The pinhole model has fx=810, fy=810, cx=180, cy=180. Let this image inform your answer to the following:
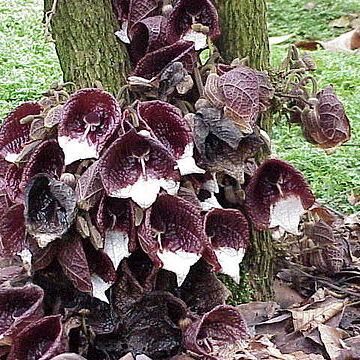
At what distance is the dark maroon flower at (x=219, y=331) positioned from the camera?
106 cm

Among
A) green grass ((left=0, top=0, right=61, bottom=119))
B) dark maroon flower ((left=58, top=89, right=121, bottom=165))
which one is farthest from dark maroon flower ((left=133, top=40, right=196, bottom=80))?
green grass ((left=0, top=0, right=61, bottom=119))

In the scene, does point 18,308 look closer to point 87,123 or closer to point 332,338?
point 87,123

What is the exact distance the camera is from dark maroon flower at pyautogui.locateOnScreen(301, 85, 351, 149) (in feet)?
3.98

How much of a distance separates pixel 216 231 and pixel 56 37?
38 centimetres

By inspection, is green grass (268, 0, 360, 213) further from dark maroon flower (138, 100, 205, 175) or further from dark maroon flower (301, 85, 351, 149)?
dark maroon flower (138, 100, 205, 175)

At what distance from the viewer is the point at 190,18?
1.15 meters

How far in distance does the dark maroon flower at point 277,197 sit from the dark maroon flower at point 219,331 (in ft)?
0.48

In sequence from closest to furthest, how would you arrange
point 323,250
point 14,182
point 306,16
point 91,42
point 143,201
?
point 143,201 → point 14,182 → point 91,42 → point 323,250 → point 306,16

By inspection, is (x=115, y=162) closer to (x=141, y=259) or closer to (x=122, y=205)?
(x=122, y=205)

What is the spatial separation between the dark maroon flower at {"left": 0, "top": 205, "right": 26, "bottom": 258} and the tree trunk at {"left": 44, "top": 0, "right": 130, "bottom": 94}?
9.5 inches

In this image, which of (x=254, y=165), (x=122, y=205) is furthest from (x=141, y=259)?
(x=254, y=165)

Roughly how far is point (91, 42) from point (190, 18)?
15cm

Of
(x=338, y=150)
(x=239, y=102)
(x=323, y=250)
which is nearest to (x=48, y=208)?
(x=239, y=102)

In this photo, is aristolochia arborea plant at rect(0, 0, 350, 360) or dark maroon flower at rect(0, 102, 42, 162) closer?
aristolochia arborea plant at rect(0, 0, 350, 360)
